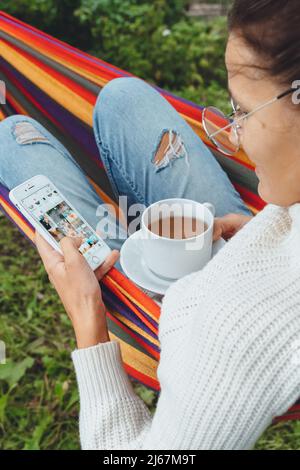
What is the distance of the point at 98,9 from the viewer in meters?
2.60

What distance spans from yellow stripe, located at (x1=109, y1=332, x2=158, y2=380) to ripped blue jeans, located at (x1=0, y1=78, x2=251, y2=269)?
0.21 meters

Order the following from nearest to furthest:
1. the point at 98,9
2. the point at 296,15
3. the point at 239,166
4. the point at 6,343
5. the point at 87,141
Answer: the point at 296,15
the point at 239,166
the point at 87,141
the point at 6,343
the point at 98,9

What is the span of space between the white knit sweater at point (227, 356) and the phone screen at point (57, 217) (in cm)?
28

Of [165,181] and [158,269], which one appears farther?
[165,181]

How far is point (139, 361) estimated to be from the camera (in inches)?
42.3

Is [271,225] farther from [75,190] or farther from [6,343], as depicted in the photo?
[6,343]

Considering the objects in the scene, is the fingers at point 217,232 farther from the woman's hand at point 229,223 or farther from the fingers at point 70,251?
the fingers at point 70,251

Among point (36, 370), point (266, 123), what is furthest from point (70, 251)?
point (36, 370)

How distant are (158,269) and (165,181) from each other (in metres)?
0.28

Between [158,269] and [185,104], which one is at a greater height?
[185,104]

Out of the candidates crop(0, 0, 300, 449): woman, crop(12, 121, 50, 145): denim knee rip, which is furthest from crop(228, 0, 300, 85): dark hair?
crop(12, 121, 50, 145): denim knee rip

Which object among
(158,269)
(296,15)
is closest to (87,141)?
(158,269)
